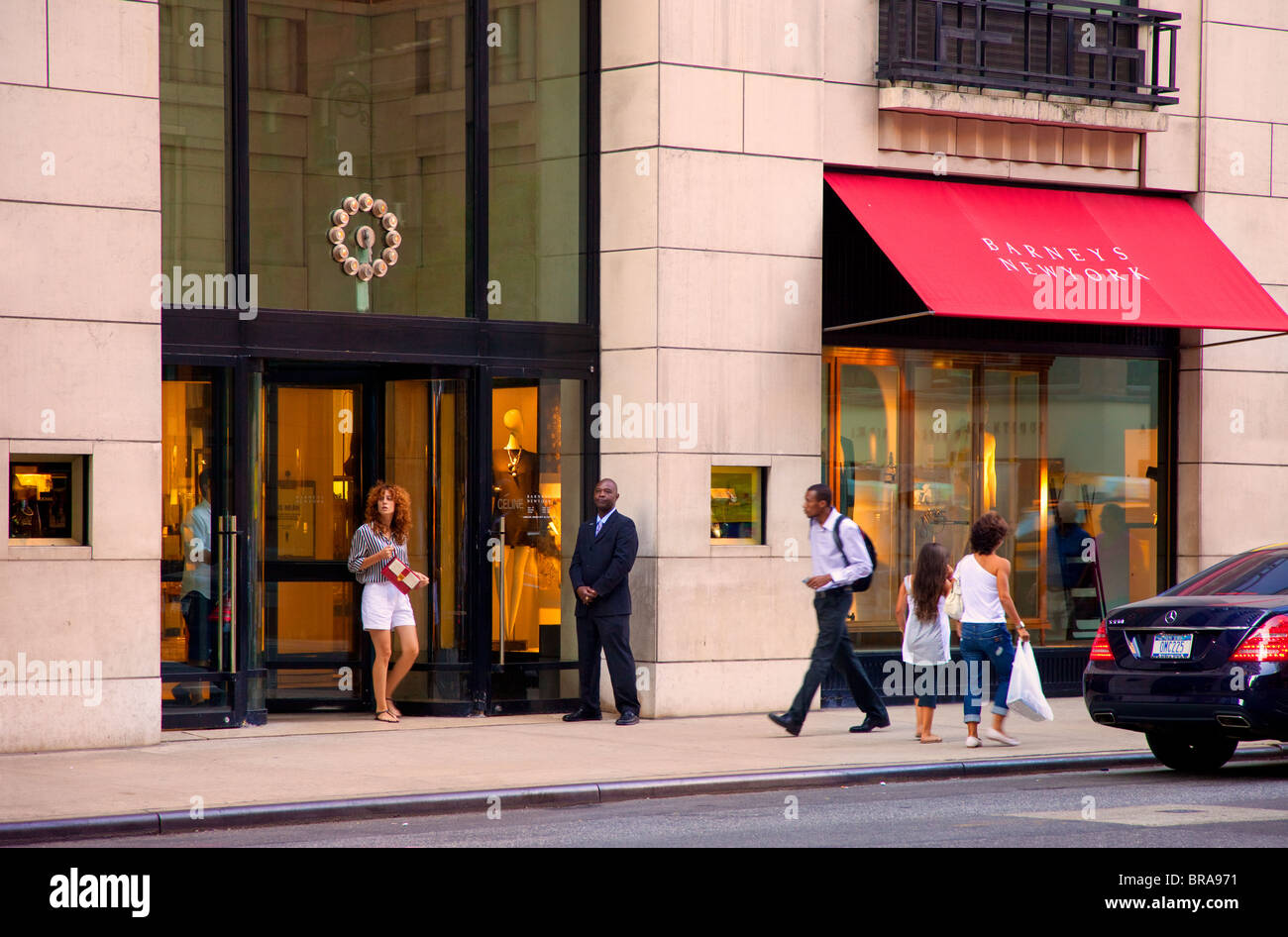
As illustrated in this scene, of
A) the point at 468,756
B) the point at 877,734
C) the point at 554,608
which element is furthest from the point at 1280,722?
the point at 554,608

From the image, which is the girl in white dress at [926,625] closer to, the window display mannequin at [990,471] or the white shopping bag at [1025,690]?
the white shopping bag at [1025,690]

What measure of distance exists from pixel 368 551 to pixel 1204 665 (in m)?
6.70

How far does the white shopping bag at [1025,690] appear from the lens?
518 inches

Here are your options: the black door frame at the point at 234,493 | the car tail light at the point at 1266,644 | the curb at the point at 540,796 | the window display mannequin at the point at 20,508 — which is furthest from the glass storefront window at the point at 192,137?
the car tail light at the point at 1266,644

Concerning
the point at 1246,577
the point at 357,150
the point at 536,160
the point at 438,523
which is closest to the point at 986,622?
the point at 1246,577

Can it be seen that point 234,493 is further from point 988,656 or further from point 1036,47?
point 1036,47

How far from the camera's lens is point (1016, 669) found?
1323cm

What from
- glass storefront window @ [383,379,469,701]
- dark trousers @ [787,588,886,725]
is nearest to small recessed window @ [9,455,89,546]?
glass storefront window @ [383,379,469,701]

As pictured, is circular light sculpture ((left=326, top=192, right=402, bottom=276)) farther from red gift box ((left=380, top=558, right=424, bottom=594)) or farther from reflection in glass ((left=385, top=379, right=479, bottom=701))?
red gift box ((left=380, top=558, right=424, bottom=594))

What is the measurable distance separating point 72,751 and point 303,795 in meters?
2.92

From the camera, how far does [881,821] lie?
1009cm

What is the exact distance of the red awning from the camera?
613 inches

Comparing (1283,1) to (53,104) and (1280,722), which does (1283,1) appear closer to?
(1280,722)

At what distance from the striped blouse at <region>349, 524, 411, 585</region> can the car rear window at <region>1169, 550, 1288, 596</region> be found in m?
6.22
